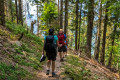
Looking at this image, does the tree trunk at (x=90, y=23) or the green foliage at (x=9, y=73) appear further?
the tree trunk at (x=90, y=23)

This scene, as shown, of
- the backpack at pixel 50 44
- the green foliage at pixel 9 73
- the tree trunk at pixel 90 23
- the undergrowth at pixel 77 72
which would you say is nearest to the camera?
the green foliage at pixel 9 73

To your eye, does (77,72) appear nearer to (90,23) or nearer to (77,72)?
(77,72)

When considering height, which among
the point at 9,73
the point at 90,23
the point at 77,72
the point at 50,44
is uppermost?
the point at 90,23

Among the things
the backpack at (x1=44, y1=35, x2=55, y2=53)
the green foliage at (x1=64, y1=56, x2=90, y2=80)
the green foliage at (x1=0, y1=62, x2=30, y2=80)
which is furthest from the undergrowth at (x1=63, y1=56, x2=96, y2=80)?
the green foliage at (x1=0, y1=62, x2=30, y2=80)

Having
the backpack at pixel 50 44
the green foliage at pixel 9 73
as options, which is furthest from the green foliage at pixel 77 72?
the green foliage at pixel 9 73

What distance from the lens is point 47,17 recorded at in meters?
17.9

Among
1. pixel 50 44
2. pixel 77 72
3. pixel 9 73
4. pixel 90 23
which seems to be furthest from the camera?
pixel 90 23

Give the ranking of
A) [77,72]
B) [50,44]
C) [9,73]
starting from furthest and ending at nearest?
1. [77,72]
2. [50,44]
3. [9,73]

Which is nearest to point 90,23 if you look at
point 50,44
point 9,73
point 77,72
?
point 77,72

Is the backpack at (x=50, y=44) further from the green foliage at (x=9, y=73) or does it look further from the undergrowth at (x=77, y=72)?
the undergrowth at (x=77, y=72)

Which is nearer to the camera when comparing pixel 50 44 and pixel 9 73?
pixel 9 73

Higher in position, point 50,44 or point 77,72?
point 50,44

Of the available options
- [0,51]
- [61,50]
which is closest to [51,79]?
[0,51]

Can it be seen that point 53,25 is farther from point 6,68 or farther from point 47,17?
point 6,68
